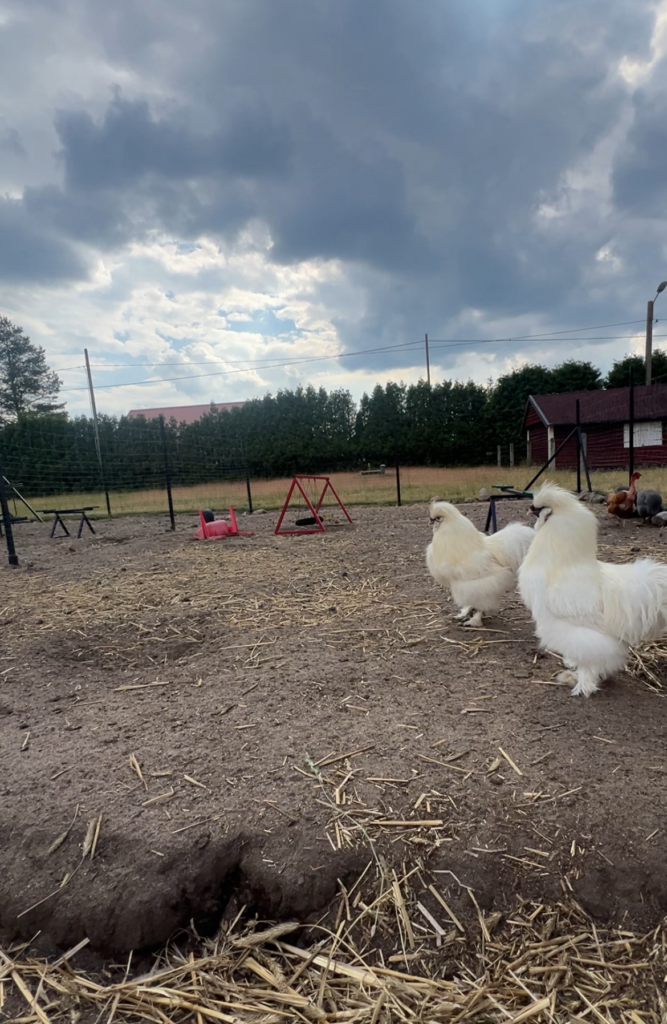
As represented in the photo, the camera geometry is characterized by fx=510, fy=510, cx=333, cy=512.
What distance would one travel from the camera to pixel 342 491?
50.1 ft

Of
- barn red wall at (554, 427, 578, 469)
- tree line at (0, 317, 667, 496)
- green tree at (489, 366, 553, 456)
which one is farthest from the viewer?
green tree at (489, 366, 553, 456)

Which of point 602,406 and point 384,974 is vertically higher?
point 602,406

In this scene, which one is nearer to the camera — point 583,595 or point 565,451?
point 583,595

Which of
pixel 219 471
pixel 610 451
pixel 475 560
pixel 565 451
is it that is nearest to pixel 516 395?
pixel 565 451

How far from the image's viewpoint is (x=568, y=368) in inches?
1192

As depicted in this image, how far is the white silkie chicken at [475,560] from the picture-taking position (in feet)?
11.9

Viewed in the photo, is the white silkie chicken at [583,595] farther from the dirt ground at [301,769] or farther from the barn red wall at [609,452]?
the barn red wall at [609,452]

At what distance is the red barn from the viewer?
59.0ft

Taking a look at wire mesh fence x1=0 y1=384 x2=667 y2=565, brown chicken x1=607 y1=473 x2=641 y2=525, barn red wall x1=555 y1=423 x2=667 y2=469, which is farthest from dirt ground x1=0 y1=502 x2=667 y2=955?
barn red wall x1=555 y1=423 x2=667 y2=469

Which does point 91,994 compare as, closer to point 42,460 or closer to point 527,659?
point 527,659

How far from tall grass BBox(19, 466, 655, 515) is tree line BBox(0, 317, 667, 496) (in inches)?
16.9

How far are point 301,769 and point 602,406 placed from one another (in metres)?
22.6

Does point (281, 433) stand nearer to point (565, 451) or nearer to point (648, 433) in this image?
point (565, 451)

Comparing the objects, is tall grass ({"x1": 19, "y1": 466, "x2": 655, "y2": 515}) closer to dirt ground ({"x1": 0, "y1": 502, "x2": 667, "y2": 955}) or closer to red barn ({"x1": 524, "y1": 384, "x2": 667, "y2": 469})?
red barn ({"x1": 524, "y1": 384, "x2": 667, "y2": 469})
